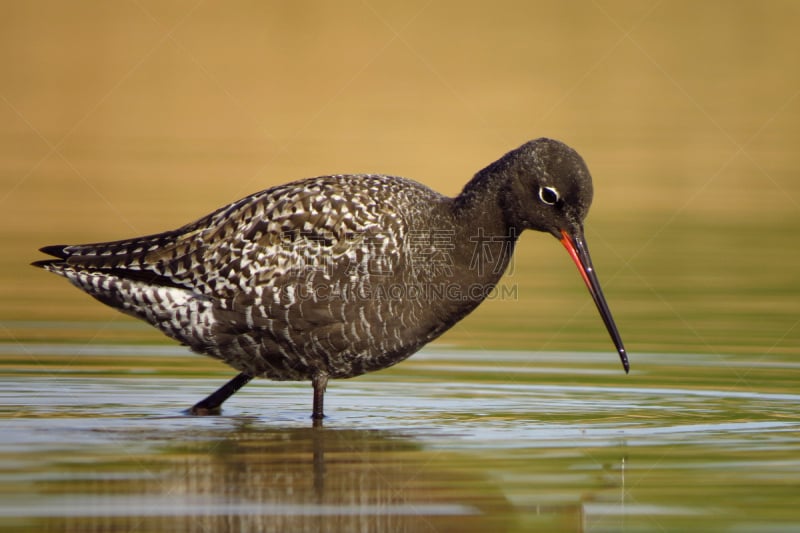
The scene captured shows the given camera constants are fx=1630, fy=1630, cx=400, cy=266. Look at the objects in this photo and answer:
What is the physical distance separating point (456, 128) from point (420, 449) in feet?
74.0

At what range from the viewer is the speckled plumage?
38.9 ft

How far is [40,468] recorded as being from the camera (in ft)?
32.7

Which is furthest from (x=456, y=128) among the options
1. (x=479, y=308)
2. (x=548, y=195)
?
(x=548, y=195)

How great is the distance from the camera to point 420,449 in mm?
10930

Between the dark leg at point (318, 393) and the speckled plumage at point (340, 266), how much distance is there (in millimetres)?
15

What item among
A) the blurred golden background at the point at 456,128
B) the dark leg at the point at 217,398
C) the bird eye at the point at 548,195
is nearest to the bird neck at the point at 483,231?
the bird eye at the point at 548,195

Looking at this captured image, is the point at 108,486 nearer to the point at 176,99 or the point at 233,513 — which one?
the point at 233,513

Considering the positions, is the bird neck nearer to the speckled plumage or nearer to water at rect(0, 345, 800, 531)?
the speckled plumage

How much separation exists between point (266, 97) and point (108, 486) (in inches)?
949

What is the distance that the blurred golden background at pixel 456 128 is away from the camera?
18297 mm

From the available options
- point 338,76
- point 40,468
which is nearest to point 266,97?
point 338,76

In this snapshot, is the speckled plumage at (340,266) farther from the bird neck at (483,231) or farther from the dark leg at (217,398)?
the dark leg at (217,398)

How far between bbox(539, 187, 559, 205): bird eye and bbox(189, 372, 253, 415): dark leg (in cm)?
265

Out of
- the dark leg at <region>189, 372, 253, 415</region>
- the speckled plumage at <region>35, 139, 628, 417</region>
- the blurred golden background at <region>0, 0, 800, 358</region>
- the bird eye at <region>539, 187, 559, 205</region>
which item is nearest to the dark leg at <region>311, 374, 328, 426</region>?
the speckled plumage at <region>35, 139, 628, 417</region>
